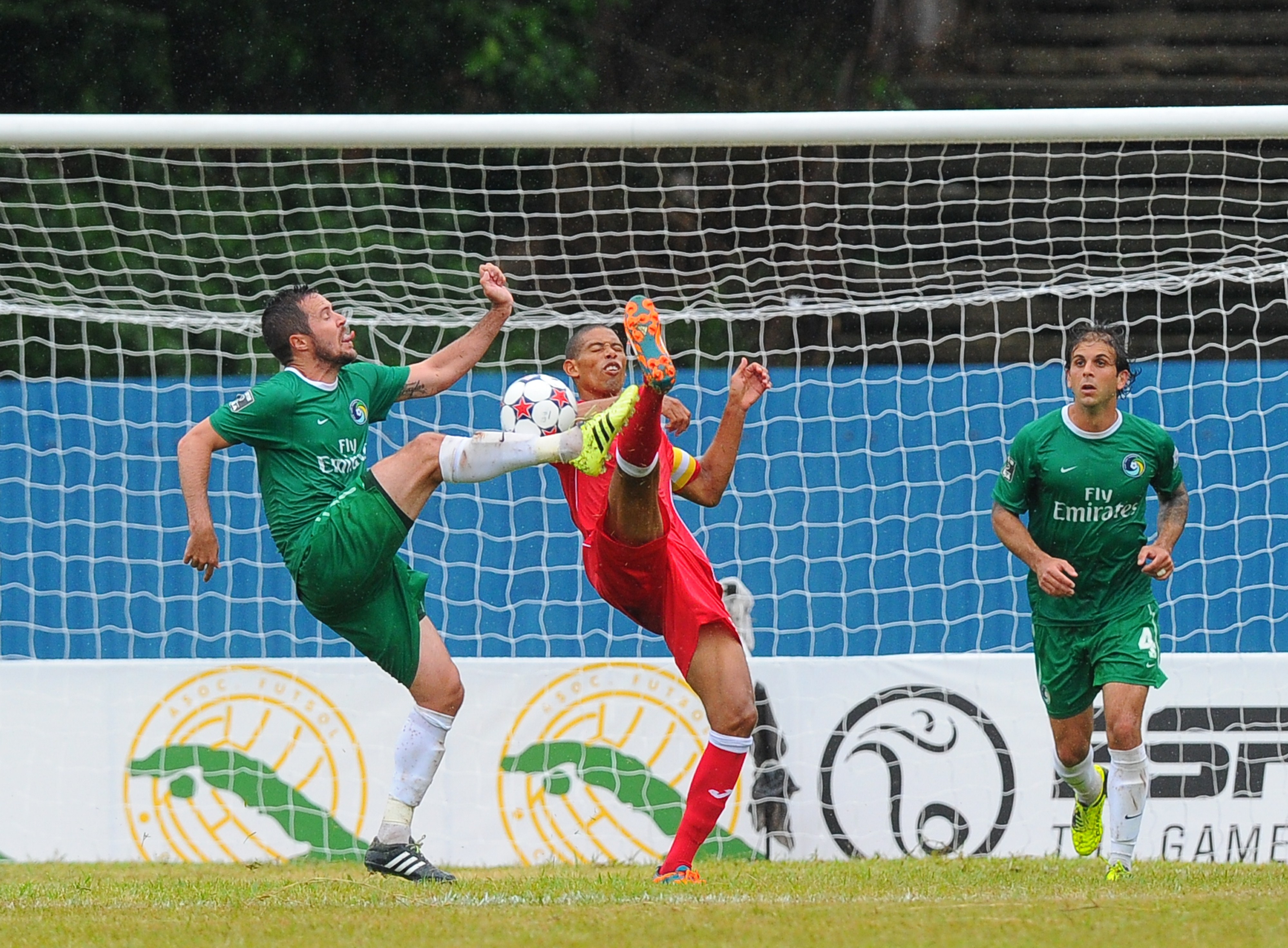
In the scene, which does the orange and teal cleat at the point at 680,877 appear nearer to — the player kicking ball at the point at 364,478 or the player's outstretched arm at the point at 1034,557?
the player kicking ball at the point at 364,478

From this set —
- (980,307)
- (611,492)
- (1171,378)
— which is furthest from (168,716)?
(980,307)

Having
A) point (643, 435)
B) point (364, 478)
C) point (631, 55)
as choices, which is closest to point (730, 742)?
point (643, 435)

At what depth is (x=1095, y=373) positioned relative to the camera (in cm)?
638

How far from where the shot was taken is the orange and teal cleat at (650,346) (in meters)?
5.37

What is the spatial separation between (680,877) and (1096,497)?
2185 mm

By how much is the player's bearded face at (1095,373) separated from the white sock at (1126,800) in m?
1.35

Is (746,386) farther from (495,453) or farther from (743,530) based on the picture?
(743,530)

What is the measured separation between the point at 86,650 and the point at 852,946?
6.04 meters

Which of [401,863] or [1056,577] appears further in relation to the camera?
[1056,577]

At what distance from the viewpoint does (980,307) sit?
42.3 feet

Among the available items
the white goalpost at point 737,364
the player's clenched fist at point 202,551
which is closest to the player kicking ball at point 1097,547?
the white goalpost at point 737,364

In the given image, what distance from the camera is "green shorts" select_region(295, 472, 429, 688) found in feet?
19.1

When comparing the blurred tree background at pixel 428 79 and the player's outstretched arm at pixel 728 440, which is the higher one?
the blurred tree background at pixel 428 79

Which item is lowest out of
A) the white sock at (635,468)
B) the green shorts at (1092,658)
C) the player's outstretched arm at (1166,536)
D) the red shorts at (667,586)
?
the green shorts at (1092,658)
